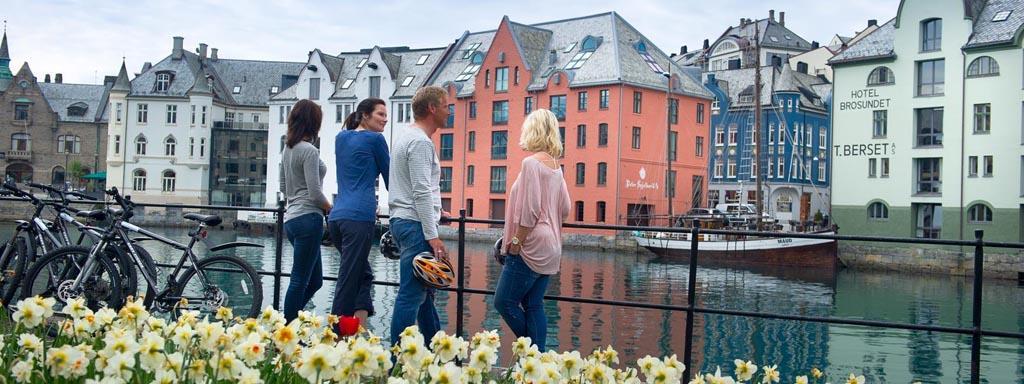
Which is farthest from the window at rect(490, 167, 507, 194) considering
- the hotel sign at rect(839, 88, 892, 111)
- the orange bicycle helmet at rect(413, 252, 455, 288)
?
the orange bicycle helmet at rect(413, 252, 455, 288)

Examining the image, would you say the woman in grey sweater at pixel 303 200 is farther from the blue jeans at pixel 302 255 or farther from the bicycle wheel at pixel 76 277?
the bicycle wheel at pixel 76 277

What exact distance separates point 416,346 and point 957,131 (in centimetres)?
4451

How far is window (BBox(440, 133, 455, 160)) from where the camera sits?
65.8 meters

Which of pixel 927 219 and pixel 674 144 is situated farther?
pixel 674 144

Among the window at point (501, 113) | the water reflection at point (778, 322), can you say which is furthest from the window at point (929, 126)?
the window at point (501, 113)

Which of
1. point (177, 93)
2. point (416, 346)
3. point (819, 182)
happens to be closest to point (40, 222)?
point (416, 346)

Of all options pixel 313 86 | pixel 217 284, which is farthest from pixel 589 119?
pixel 217 284

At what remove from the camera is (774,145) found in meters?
70.7

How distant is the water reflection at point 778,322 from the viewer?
61.2ft

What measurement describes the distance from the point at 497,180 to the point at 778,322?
1553 inches

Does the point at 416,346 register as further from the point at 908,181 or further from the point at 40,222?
the point at 908,181

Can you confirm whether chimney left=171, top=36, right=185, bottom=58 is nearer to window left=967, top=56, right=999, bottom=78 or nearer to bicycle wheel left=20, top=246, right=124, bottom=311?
window left=967, top=56, right=999, bottom=78

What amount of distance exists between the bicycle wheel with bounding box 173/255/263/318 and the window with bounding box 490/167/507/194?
54.4 m

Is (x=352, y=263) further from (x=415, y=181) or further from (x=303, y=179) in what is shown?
(x=303, y=179)
